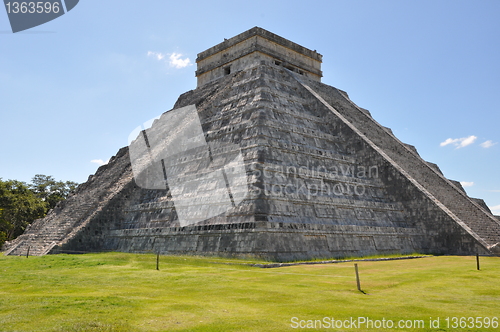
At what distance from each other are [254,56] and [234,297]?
18.4 meters

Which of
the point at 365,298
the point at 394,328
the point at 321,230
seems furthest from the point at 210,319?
the point at 321,230

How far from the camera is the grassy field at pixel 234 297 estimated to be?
5.23 metres

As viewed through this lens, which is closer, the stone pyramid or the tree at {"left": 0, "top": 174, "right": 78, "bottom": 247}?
the stone pyramid

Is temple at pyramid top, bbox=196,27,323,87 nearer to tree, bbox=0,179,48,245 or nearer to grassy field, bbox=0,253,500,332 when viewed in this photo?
grassy field, bbox=0,253,500,332

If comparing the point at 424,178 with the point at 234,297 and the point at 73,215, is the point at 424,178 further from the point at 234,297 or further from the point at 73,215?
the point at 73,215

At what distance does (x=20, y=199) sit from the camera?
31.2 m

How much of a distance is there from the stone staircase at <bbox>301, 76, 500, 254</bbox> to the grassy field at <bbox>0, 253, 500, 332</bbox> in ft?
18.7

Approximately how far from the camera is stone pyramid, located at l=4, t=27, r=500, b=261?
42.9 feet

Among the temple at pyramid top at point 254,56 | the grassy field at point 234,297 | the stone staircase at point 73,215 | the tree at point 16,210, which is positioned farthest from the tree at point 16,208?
the grassy field at point 234,297

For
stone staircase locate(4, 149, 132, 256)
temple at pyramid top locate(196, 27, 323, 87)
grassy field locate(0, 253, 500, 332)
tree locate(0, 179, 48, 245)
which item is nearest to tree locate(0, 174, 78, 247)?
tree locate(0, 179, 48, 245)

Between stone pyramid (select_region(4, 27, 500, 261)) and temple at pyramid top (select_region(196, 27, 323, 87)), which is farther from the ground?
temple at pyramid top (select_region(196, 27, 323, 87))

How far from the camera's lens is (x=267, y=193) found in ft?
42.4

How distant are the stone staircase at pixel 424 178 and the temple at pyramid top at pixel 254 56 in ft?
8.03

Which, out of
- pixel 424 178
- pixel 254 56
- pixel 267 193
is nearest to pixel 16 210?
pixel 254 56
